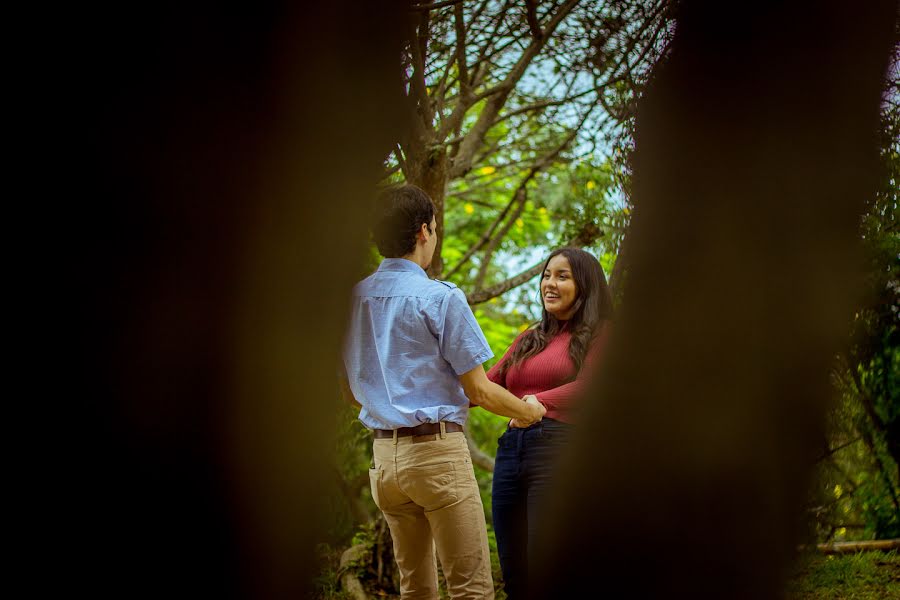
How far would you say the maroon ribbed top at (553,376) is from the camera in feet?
9.18

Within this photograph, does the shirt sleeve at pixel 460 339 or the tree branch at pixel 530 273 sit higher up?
the tree branch at pixel 530 273

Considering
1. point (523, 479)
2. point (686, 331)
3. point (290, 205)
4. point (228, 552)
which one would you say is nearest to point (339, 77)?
point (290, 205)

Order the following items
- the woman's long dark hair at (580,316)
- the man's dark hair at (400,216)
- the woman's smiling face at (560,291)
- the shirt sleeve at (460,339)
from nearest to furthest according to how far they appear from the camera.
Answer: the shirt sleeve at (460,339) < the man's dark hair at (400,216) < the woman's long dark hair at (580,316) < the woman's smiling face at (560,291)

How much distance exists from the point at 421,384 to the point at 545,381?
2.63ft

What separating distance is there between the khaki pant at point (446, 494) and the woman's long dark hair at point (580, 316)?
82cm

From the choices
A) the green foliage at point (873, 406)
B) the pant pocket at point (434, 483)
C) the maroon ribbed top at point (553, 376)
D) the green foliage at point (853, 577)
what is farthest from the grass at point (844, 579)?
the pant pocket at point (434, 483)

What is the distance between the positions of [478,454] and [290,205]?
4.67m

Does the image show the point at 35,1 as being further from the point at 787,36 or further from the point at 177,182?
the point at 787,36

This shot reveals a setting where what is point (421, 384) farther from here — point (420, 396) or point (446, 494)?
point (446, 494)

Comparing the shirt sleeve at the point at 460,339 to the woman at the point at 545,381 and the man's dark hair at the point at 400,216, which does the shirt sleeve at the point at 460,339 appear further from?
the woman at the point at 545,381

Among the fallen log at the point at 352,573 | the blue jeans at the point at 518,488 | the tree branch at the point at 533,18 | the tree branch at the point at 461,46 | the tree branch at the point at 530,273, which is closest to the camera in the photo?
the blue jeans at the point at 518,488

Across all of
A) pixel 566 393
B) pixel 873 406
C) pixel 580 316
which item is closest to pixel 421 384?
pixel 566 393

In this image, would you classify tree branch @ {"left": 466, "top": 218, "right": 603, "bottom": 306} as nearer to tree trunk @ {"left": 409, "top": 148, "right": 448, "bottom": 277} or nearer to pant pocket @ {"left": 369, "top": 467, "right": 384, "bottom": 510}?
tree trunk @ {"left": 409, "top": 148, "right": 448, "bottom": 277}

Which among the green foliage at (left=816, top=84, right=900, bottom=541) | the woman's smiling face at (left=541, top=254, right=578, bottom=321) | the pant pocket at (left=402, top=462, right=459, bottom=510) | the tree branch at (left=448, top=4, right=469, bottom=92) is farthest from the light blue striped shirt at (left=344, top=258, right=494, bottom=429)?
the tree branch at (left=448, top=4, right=469, bottom=92)
